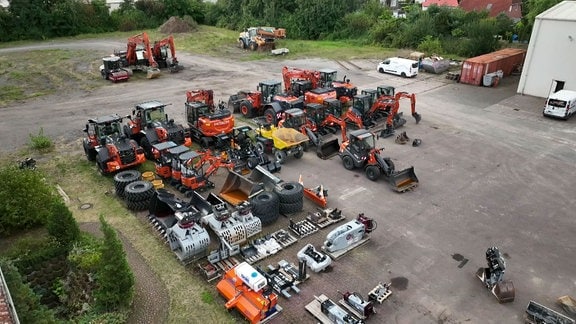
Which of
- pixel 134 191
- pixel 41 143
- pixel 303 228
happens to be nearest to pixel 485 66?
pixel 303 228

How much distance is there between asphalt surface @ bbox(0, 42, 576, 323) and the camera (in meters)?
11.7

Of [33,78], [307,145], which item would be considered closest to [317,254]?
[307,145]

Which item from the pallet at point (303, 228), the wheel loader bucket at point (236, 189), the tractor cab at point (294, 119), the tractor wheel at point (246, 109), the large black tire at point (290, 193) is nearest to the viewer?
the pallet at point (303, 228)

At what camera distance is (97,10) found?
58500 millimetres

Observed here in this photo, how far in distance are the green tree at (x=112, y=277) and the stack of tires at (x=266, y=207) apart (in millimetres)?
4865

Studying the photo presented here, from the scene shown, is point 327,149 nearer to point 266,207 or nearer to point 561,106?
point 266,207

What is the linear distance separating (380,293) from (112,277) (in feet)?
22.5

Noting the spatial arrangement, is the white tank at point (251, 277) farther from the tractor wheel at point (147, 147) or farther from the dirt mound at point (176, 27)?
the dirt mound at point (176, 27)

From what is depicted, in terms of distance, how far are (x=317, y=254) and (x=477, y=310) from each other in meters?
4.48

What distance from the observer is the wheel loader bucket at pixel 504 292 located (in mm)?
11289

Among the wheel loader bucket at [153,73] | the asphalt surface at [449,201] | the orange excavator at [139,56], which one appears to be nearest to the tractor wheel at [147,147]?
the asphalt surface at [449,201]

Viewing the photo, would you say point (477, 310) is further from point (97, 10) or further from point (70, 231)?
point (97, 10)

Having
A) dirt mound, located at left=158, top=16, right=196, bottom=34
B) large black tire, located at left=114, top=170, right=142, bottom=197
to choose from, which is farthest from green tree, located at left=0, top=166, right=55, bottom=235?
dirt mound, located at left=158, top=16, right=196, bottom=34

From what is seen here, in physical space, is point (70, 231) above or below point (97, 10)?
below
